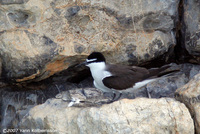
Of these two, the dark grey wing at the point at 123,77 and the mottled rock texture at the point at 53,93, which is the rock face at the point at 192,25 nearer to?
the mottled rock texture at the point at 53,93

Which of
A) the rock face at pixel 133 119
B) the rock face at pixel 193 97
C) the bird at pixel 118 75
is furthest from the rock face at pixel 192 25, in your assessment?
the rock face at pixel 133 119

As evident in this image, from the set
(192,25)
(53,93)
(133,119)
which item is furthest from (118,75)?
(192,25)

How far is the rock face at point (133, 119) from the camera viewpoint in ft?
14.1

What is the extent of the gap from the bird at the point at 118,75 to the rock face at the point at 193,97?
1.14 m

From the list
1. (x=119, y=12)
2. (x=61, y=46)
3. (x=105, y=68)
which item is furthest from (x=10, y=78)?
(x=119, y=12)

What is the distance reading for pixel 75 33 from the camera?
21.1ft

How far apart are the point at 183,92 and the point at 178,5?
8.97ft

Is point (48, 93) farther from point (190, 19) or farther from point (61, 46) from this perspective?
point (190, 19)

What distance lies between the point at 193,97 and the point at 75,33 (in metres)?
3.00

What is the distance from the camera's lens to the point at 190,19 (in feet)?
21.6

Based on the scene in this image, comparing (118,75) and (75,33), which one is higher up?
(75,33)

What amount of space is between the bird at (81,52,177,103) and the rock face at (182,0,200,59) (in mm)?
1112

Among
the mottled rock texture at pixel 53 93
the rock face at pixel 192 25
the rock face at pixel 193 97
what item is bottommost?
the mottled rock texture at pixel 53 93

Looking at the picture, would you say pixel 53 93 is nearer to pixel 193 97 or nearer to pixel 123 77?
pixel 123 77
